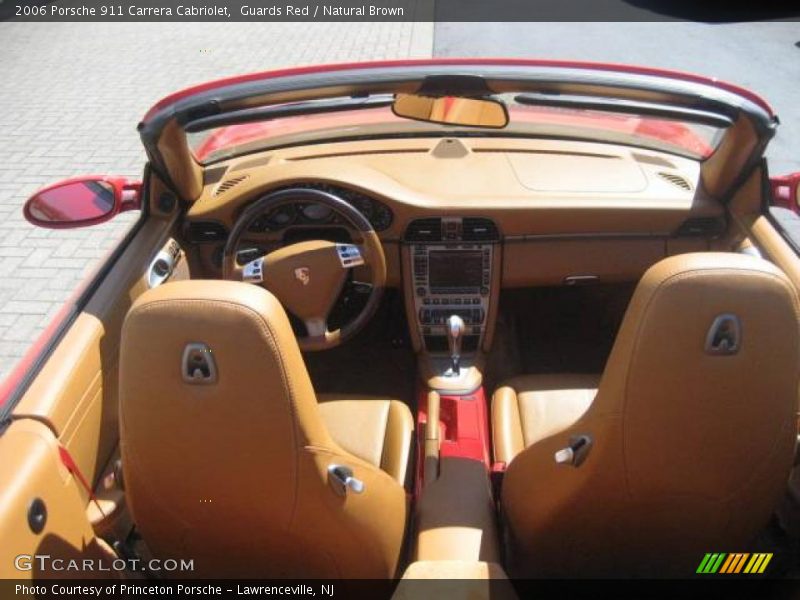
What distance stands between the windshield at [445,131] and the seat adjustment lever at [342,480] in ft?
6.37

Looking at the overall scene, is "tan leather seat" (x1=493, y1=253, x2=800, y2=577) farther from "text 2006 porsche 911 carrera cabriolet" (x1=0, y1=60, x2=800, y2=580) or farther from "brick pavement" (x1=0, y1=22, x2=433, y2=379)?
"brick pavement" (x1=0, y1=22, x2=433, y2=379)

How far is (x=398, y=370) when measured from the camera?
3836 mm

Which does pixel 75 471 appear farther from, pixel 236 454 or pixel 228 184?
pixel 228 184

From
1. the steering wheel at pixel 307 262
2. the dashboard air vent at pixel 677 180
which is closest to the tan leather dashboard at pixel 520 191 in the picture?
the dashboard air vent at pixel 677 180

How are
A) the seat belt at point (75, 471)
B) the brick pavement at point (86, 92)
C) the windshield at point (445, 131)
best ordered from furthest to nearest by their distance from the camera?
1. the brick pavement at point (86, 92)
2. the windshield at point (445, 131)
3. the seat belt at point (75, 471)

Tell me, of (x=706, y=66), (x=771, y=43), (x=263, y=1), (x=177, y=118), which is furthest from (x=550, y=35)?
(x=177, y=118)

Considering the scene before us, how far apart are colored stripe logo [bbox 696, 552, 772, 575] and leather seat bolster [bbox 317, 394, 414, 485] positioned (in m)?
1.02

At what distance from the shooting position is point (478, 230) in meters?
3.16

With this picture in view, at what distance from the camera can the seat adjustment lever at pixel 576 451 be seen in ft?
5.98

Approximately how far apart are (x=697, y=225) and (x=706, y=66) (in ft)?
21.9

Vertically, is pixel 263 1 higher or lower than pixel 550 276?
lower

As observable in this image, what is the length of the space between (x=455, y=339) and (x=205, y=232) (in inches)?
47.2

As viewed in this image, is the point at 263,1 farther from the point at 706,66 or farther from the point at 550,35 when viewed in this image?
the point at 706,66

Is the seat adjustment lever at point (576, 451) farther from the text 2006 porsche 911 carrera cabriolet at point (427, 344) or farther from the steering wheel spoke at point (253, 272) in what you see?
the steering wheel spoke at point (253, 272)
